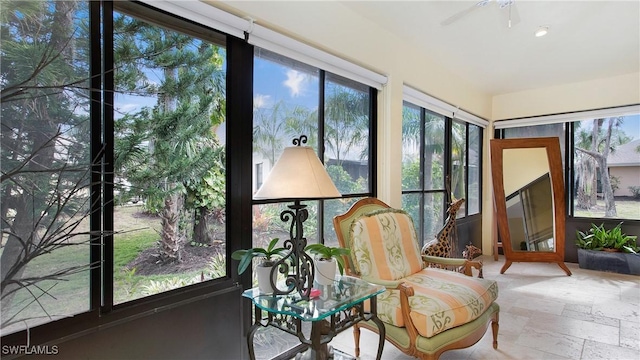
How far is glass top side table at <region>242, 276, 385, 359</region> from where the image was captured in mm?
1446

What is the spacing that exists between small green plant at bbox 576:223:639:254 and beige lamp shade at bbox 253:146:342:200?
4544mm

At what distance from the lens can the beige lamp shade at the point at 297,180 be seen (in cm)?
144

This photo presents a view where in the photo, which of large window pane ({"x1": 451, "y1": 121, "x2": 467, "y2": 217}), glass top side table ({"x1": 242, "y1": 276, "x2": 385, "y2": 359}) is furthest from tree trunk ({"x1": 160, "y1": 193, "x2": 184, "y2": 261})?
large window pane ({"x1": 451, "y1": 121, "x2": 467, "y2": 217})

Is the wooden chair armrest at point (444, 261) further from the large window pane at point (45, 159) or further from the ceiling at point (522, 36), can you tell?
the large window pane at point (45, 159)

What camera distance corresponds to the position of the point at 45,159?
47.8 inches

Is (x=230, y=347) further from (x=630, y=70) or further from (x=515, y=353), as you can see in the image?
(x=630, y=70)

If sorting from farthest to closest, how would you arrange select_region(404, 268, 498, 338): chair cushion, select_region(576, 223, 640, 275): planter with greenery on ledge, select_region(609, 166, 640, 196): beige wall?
select_region(609, 166, 640, 196): beige wall, select_region(576, 223, 640, 275): planter with greenery on ledge, select_region(404, 268, 498, 338): chair cushion

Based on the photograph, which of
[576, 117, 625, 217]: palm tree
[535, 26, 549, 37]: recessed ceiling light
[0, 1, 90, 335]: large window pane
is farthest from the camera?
[576, 117, 625, 217]: palm tree

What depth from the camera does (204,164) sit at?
5.68 ft

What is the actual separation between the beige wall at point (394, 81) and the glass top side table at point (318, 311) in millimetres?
1319

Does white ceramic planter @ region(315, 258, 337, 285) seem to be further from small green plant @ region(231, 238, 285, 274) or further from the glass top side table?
small green plant @ region(231, 238, 285, 274)

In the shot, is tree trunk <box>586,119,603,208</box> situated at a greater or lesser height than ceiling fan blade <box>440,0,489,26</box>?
lesser

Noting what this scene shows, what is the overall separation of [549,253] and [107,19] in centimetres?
505

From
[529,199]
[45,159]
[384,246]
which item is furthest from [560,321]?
[45,159]
